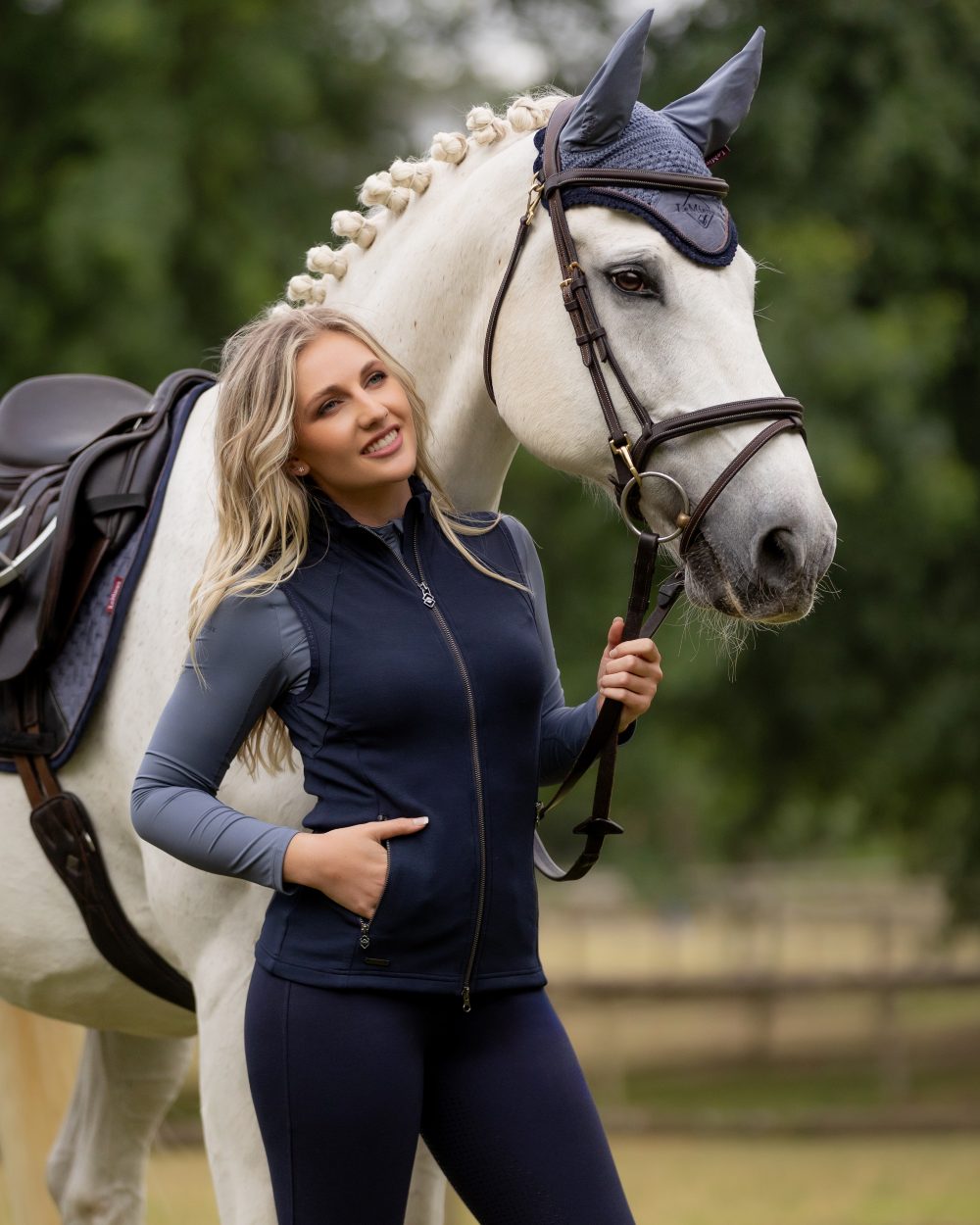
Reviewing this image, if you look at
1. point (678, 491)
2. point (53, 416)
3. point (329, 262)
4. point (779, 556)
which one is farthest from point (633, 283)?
point (53, 416)

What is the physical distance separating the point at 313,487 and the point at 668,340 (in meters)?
0.56

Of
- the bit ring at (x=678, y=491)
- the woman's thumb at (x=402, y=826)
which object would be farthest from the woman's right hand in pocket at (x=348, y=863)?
the bit ring at (x=678, y=491)

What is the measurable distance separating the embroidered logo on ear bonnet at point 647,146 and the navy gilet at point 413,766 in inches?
25.6

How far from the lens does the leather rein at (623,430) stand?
2.19 m

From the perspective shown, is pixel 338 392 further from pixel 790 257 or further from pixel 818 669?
pixel 818 669

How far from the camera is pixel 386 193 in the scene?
8.98 ft

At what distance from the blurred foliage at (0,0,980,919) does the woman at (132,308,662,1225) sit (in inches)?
208

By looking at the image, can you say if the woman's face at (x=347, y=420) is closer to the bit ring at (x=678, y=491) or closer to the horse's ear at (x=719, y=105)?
the bit ring at (x=678, y=491)

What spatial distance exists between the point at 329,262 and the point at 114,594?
71cm

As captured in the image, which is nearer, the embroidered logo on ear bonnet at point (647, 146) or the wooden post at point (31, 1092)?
the embroidered logo on ear bonnet at point (647, 146)

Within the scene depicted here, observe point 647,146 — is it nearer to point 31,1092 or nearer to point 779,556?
point 779,556

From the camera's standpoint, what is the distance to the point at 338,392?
2125mm

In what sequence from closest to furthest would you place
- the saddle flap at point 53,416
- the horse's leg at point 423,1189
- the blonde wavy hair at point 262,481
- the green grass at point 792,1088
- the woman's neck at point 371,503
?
the blonde wavy hair at point 262,481 < the woman's neck at point 371,503 < the horse's leg at point 423,1189 < the saddle flap at point 53,416 < the green grass at point 792,1088

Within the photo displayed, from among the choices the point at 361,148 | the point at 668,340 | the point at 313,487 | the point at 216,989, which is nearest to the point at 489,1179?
the point at 216,989
